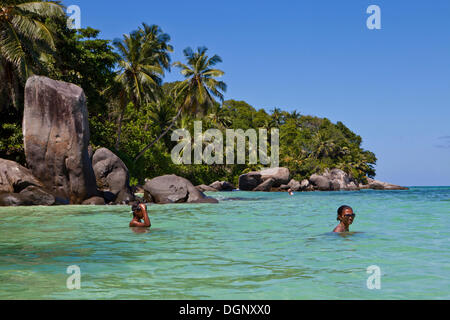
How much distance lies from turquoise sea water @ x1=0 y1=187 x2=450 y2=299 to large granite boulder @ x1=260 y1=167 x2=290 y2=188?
124 feet

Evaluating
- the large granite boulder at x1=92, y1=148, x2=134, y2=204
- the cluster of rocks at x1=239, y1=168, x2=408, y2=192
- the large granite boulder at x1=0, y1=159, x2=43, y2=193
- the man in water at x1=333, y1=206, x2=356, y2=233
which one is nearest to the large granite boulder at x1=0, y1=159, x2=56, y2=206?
the large granite boulder at x1=0, y1=159, x2=43, y2=193

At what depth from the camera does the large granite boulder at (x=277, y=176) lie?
49.2 m

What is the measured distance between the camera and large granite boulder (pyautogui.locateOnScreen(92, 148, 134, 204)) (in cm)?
2233

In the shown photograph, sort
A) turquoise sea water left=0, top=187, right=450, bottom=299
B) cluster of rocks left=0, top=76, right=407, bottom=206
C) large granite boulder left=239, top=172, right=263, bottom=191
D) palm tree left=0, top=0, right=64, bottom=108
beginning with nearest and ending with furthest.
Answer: turquoise sea water left=0, top=187, right=450, bottom=299 < cluster of rocks left=0, top=76, right=407, bottom=206 < palm tree left=0, top=0, right=64, bottom=108 < large granite boulder left=239, top=172, right=263, bottom=191

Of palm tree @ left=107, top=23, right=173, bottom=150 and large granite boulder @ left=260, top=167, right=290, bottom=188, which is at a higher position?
palm tree @ left=107, top=23, right=173, bottom=150

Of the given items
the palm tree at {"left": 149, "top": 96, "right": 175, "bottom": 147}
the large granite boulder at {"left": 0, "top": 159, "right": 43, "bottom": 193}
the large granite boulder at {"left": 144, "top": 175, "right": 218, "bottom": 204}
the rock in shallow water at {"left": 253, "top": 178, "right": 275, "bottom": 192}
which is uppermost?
the palm tree at {"left": 149, "top": 96, "right": 175, "bottom": 147}

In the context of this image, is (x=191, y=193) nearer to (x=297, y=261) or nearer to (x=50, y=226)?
(x=50, y=226)

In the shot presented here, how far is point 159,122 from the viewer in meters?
45.9

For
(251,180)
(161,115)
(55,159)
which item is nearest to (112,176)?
(55,159)

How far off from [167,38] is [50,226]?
34466mm

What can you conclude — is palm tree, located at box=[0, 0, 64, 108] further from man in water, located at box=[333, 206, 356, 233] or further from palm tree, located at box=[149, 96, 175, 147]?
palm tree, located at box=[149, 96, 175, 147]

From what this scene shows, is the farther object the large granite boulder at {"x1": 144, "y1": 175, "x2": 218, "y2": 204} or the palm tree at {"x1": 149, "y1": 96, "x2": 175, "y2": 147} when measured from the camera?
the palm tree at {"x1": 149, "y1": 96, "x2": 175, "y2": 147}

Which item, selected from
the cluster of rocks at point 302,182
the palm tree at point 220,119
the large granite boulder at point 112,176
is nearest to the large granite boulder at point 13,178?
the large granite boulder at point 112,176

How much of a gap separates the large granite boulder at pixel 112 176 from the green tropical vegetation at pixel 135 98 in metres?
4.50
